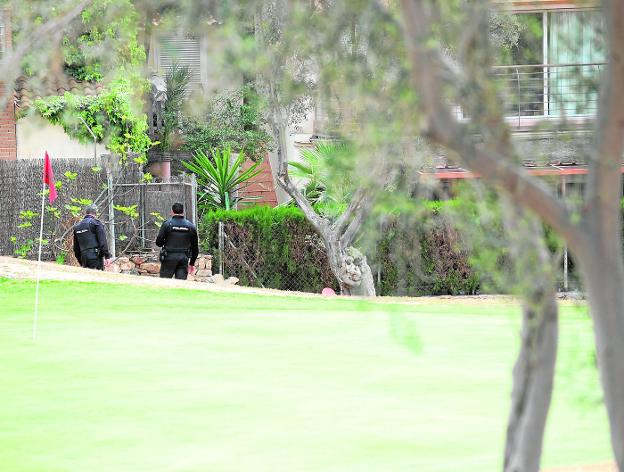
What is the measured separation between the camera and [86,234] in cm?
2384

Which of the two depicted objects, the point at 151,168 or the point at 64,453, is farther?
the point at 151,168

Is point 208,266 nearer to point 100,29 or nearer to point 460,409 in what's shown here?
point 100,29

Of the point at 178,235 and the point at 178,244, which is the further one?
the point at 178,244

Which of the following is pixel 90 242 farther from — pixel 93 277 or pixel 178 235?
pixel 93 277

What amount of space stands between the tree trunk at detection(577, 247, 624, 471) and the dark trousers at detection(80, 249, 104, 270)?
63.0 feet

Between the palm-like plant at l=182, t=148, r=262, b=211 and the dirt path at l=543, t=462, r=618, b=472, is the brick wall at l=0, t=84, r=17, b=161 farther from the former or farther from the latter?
the dirt path at l=543, t=462, r=618, b=472

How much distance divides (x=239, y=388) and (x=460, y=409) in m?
1.96

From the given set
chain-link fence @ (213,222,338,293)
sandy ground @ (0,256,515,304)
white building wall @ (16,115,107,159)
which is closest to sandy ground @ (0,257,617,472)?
sandy ground @ (0,256,515,304)

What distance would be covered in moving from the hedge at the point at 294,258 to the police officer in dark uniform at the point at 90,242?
327 cm

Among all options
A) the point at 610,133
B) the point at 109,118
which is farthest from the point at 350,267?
the point at 610,133

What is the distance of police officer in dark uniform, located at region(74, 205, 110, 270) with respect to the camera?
933 inches

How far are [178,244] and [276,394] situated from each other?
1261 centimetres

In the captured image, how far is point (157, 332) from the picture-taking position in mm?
14602

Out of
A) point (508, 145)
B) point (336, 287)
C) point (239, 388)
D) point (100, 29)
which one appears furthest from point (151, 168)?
point (508, 145)
